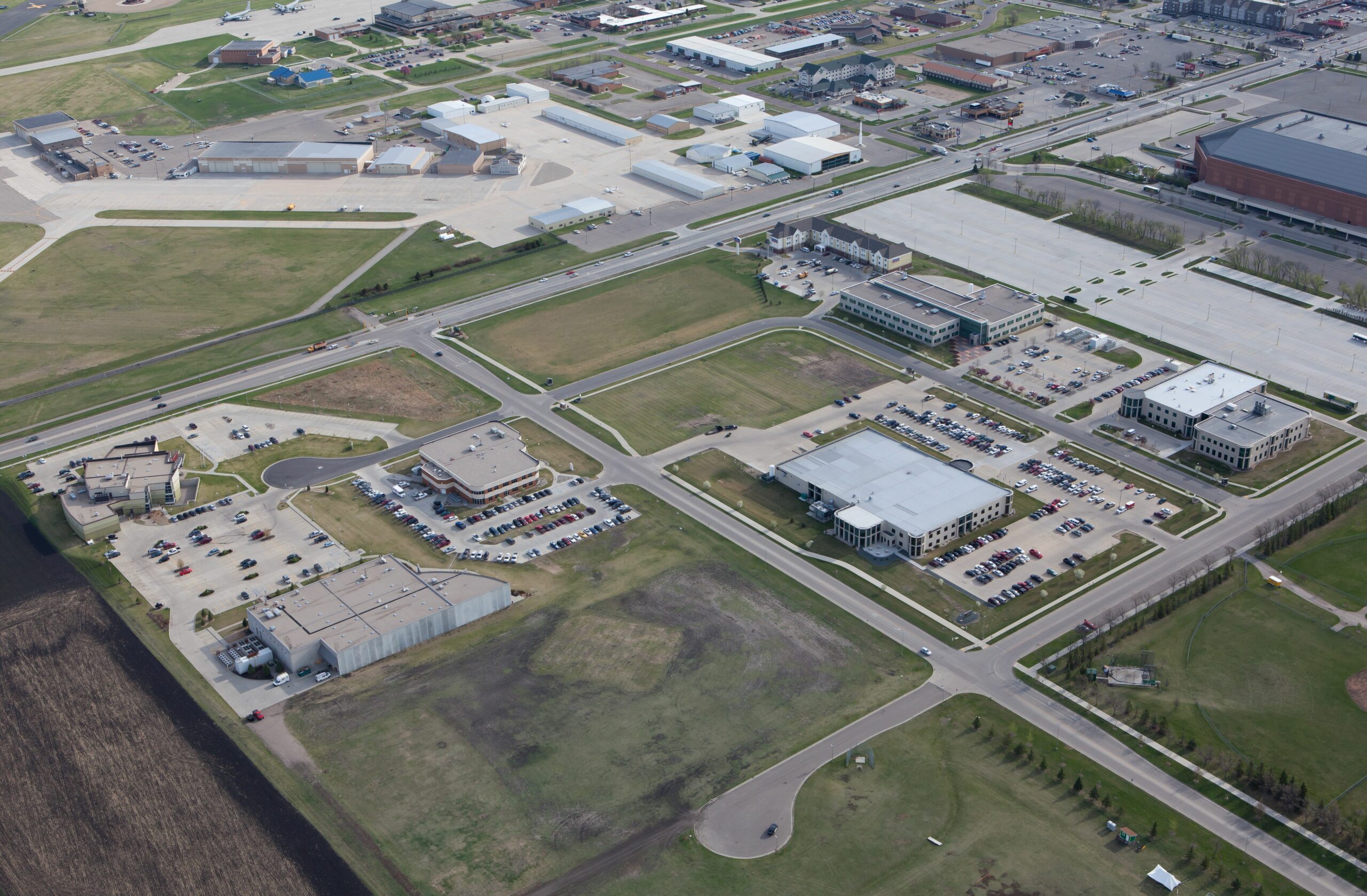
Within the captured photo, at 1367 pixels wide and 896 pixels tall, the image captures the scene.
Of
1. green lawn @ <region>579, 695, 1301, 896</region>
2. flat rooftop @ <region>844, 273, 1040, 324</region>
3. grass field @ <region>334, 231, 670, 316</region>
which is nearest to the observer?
green lawn @ <region>579, 695, 1301, 896</region>

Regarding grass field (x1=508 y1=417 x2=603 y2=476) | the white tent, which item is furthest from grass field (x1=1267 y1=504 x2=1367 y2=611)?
grass field (x1=508 y1=417 x2=603 y2=476)

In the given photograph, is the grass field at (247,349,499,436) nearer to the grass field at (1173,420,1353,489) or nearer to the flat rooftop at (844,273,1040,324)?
the flat rooftop at (844,273,1040,324)

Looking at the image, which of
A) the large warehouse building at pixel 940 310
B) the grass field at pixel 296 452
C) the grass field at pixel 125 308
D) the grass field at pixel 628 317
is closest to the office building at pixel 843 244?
the grass field at pixel 628 317

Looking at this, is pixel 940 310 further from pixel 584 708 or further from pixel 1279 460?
pixel 584 708

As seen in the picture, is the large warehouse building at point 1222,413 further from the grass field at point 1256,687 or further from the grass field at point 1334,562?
the grass field at point 1256,687

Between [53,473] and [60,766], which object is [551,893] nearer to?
[60,766]

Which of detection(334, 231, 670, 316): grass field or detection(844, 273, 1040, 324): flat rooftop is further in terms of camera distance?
detection(334, 231, 670, 316): grass field
